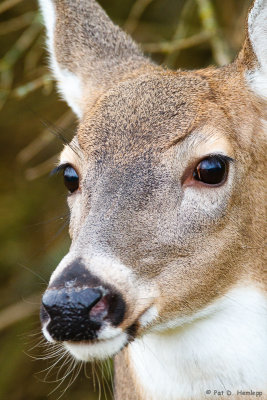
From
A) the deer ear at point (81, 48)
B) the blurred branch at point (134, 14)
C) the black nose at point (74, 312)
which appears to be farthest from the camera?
the blurred branch at point (134, 14)

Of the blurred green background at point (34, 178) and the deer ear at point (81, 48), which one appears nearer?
the deer ear at point (81, 48)

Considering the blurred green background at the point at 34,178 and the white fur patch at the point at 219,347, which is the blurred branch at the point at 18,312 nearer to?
the blurred green background at the point at 34,178

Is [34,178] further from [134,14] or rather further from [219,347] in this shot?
[219,347]

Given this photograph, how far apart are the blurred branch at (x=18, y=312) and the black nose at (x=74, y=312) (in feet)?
16.7

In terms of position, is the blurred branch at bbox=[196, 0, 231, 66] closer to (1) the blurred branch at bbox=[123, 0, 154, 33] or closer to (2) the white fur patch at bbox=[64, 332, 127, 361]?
(1) the blurred branch at bbox=[123, 0, 154, 33]

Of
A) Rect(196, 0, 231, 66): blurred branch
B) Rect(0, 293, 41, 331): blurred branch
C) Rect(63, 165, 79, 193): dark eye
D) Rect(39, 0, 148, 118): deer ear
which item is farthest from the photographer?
Rect(0, 293, 41, 331): blurred branch

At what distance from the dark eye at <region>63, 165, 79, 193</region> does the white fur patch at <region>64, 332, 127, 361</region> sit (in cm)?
123

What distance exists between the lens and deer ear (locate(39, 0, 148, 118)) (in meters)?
6.00

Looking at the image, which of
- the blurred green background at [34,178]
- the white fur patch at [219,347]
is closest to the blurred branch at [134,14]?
the blurred green background at [34,178]

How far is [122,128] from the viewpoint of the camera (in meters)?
4.76

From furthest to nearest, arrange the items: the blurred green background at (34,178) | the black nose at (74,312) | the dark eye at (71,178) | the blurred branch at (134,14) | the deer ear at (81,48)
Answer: the blurred green background at (34,178)
the blurred branch at (134,14)
the deer ear at (81,48)
the dark eye at (71,178)
the black nose at (74,312)

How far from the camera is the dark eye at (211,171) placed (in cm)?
454

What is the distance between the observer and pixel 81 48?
6.10 m

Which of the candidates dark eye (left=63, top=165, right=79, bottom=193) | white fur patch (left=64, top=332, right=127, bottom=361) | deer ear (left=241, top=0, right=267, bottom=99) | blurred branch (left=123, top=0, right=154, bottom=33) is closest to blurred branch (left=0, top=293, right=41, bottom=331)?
blurred branch (left=123, top=0, right=154, bottom=33)
